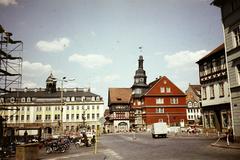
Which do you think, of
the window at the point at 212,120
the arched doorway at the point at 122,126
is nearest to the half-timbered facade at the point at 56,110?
the arched doorway at the point at 122,126

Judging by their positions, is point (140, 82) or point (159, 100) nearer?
point (159, 100)

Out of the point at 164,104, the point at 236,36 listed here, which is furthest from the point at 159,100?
the point at 236,36

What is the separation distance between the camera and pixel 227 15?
79.7ft

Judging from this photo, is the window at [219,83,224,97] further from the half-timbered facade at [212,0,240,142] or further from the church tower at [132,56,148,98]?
the church tower at [132,56,148,98]

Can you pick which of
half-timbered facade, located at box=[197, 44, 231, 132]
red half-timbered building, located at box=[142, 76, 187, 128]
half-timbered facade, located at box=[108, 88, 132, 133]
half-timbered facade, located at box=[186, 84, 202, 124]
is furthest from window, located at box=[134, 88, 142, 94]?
half-timbered facade, located at box=[197, 44, 231, 132]

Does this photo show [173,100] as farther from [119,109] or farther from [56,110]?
[56,110]

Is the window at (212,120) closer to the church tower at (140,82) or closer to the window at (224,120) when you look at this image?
the window at (224,120)

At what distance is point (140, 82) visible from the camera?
8650 centimetres

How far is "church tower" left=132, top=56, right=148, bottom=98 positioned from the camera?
85.0 meters

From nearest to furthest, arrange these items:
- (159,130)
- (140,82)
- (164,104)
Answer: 1. (159,130)
2. (164,104)
3. (140,82)

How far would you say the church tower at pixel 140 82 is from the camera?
8500 centimetres

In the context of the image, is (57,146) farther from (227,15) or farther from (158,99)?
(158,99)

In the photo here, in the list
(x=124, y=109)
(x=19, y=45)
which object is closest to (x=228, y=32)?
(x=19, y=45)

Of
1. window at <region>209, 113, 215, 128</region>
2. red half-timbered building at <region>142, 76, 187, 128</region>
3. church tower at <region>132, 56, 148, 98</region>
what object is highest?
church tower at <region>132, 56, 148, 98</region>
